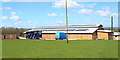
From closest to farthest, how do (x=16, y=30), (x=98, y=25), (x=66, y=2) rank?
(x=66, y=2) < (x=98, y=25) < (x=16, y=30)

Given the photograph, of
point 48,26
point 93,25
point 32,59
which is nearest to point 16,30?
point 48,26

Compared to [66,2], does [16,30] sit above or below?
below

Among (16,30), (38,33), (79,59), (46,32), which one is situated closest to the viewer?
(79,59)

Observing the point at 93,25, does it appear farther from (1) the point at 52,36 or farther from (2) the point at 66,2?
(2) the point at 66,2

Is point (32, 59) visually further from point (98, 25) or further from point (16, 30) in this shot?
point (16, 30)

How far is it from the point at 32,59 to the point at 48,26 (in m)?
49.2

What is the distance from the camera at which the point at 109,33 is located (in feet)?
146

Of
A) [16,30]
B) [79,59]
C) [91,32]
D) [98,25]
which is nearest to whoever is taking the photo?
[79,59]

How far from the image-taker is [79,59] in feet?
30.7

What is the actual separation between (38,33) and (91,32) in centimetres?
1386

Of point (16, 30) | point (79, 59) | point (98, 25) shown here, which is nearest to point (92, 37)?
point (98, 25)

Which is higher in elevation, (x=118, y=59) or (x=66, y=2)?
(x=66, y=2)

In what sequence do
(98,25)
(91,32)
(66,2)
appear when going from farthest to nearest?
(98,25) → (91,32) → (66,2)

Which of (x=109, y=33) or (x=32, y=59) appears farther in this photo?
(x=109, y=33)
